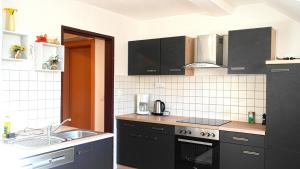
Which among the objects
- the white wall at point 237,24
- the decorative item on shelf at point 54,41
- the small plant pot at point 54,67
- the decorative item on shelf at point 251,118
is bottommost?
the decorative item on shelf at point 251,118

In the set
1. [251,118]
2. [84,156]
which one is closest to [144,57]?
[251,118]

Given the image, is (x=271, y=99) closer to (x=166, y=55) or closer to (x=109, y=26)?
(x=166, y=55)

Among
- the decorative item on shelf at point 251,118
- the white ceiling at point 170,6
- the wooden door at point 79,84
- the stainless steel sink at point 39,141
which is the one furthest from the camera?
the wooden door at point 79,84

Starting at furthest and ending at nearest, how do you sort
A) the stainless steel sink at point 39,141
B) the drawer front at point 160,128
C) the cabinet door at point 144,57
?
the cabinet door at point 144,57
the drawer front at point 160,128
the stainless steel sink at point 39,141

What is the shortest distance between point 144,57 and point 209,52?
105 cm

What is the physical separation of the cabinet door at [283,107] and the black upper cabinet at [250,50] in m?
0.32

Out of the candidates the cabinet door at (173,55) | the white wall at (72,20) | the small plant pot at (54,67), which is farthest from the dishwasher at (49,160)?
the cabinet door at (173,55)

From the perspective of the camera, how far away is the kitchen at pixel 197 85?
280 centimetres

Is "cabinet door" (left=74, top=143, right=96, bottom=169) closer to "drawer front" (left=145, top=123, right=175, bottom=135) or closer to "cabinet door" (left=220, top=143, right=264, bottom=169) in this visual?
"drawer front" (left=145, top=123, right=175, bottom=135)

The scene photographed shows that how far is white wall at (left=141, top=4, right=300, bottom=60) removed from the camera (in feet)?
10.2

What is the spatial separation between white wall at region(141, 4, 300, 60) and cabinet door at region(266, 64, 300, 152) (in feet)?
2.08

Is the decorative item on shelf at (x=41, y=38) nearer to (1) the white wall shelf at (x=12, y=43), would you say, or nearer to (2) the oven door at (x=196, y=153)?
(1) the white wall shelf at (x=12, y=43)

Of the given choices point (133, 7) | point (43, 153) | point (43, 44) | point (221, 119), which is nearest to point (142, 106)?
point (221, 119)

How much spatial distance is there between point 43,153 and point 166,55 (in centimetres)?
224
